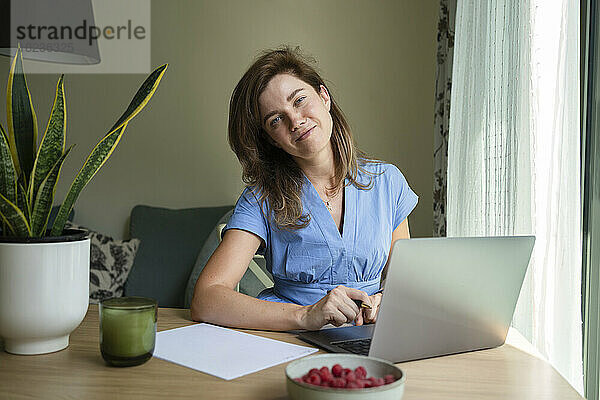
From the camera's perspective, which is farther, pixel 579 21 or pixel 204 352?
pixel 579 21

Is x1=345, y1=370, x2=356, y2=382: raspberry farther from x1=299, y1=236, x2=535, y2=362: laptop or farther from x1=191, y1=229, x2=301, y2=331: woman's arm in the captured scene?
x1=191, y1=229, x2=301, y2=331: woman's arm

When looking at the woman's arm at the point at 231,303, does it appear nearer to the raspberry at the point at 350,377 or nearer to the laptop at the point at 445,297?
the laptop at the point at 445,297

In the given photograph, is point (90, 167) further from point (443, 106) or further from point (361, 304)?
point (443, 106)

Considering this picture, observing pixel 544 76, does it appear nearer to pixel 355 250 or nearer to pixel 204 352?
pixel 355 250

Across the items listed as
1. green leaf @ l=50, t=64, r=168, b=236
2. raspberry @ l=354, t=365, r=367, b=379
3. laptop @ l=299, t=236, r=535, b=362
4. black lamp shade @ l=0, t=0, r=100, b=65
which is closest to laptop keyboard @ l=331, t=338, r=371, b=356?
laptop @ l=299, t=236, r=535, b=362

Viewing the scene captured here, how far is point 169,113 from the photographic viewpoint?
134 inches

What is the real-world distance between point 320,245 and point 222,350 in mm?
500

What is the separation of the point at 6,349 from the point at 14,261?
6.7 inches

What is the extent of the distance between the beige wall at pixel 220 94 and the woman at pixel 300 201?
164 cm

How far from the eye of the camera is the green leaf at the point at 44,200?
999 millimetres

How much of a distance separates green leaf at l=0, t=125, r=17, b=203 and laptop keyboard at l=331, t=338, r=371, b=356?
0.60m

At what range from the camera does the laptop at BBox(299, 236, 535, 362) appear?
88 centimetres

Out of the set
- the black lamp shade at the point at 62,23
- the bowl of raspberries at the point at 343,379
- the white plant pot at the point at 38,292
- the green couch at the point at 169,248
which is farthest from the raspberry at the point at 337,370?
the green couch at the point at 169,248

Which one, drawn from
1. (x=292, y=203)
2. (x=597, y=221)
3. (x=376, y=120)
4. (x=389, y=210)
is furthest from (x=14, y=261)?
(x=376, y=120)
